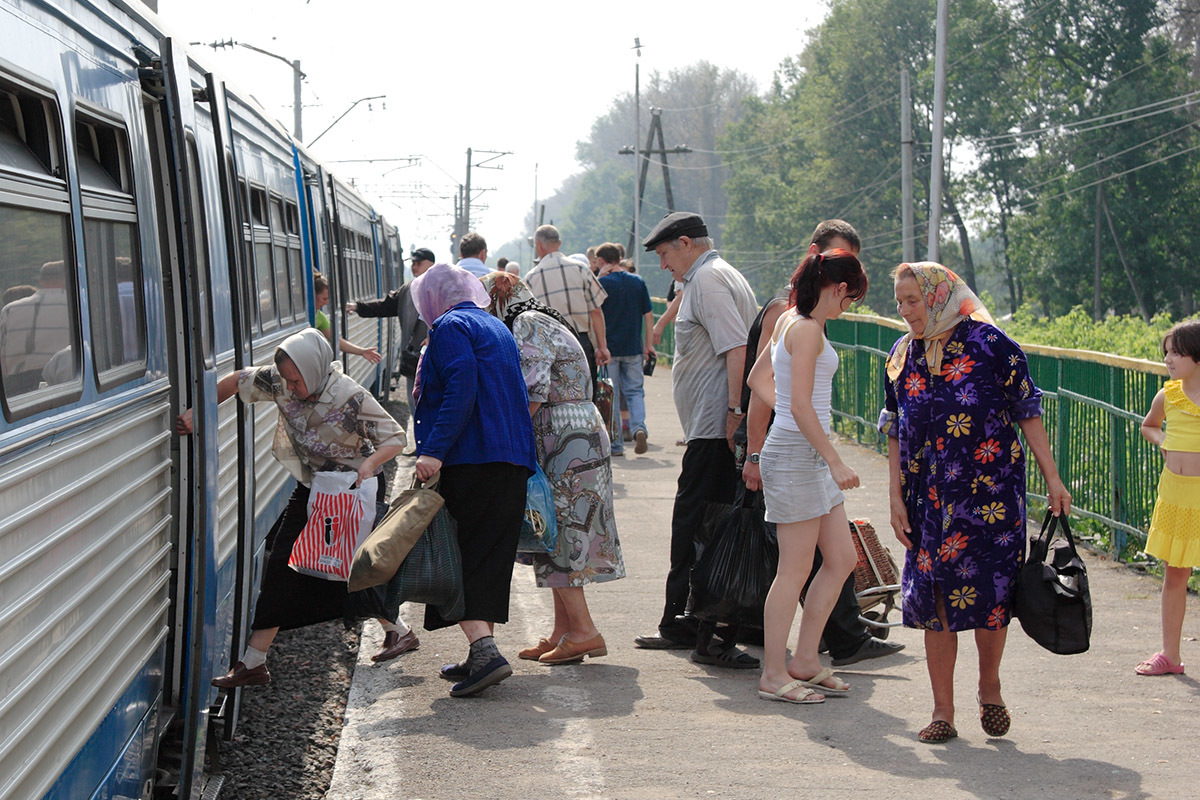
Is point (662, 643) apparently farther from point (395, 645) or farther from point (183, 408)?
point (183, 408)

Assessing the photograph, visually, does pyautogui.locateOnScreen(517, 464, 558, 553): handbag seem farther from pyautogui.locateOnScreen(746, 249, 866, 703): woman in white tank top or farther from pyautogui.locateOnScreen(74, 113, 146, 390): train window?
pyautogui.locateOnScreen(74, 113, 146, 390): train window

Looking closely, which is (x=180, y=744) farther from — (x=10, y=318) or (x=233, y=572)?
(x=10, y=318)

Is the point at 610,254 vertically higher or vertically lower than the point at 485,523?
higher

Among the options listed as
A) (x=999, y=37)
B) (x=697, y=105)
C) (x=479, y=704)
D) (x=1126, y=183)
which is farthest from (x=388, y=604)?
(x=697, y=105)

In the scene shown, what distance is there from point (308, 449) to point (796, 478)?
193 cm

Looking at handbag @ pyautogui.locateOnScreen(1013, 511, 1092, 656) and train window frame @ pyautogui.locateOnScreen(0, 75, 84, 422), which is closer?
train window frame @ pyautogui.locateOnScreen(0, 75, 84, 422)

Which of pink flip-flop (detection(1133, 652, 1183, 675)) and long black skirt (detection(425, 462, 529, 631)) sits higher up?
long black skirt (detection(425, 462, 529, 631))

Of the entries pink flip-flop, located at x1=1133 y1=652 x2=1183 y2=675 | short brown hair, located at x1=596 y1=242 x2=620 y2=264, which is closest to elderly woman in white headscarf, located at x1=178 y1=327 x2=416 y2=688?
pink flip-flop, located at x1=1133 y1=652 x2=1183 y2=675

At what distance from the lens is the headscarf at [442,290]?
5.59 metres

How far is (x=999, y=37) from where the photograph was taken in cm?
5956

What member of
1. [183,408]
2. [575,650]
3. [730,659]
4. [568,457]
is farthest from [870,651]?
[183,408]

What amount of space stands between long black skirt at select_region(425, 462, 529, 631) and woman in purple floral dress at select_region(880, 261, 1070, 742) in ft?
5.37

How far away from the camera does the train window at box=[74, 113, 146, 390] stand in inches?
138

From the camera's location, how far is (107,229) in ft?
12.0
